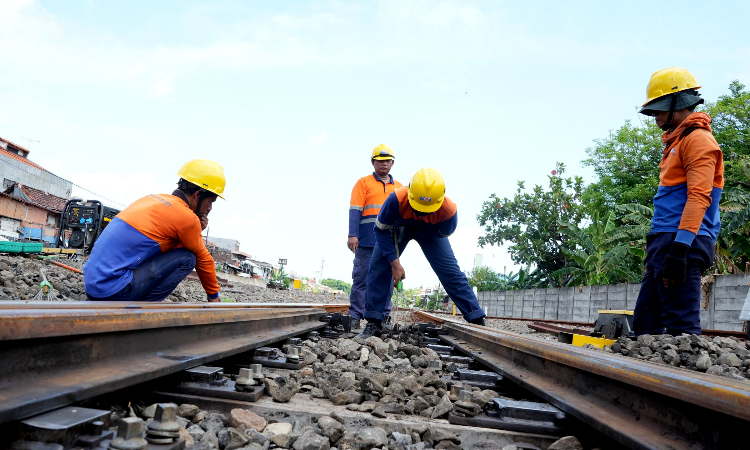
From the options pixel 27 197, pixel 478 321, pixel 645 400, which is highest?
pixel 27 197

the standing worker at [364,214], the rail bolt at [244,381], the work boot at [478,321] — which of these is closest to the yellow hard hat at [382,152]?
the standing worker at [364,214]

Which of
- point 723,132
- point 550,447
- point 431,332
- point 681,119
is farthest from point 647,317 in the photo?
point 723,132

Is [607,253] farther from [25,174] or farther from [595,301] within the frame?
[25,174]

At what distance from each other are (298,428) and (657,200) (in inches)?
130

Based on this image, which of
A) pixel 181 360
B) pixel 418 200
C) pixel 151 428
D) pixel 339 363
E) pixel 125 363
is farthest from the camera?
pixel 418 200

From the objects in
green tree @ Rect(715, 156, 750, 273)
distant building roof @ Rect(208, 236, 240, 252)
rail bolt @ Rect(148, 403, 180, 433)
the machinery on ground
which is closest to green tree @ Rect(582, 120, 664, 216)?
green tree @ Rect(715, 156, 750, 273)

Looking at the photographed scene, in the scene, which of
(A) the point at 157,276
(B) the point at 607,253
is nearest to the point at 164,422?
(A) the point at 157,276

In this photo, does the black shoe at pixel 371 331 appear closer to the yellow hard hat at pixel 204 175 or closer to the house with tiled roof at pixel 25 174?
the yellow hard hat at pixel 204 175

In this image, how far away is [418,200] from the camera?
13.6ft

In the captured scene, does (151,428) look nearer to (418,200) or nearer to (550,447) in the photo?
(550,447)

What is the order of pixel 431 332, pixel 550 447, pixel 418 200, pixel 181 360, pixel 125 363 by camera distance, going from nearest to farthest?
pixel 550 447 < pixel 125 363 < pixel 181 360 < pixel 418 200 < pixel 431 332

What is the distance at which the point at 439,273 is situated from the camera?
4.88 metres

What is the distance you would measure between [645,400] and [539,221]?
2767cm

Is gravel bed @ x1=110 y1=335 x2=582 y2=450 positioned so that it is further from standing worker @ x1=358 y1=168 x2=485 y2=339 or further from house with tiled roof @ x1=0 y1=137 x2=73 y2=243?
house with tiled roof @ x1=0 y1=137 x2=73 y2=243
